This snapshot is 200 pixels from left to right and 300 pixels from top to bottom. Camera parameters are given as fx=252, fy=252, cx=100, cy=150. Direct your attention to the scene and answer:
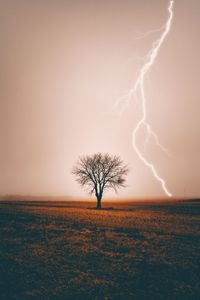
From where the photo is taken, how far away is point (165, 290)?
28.6 feet

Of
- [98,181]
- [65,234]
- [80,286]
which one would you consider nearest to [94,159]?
[98,181]

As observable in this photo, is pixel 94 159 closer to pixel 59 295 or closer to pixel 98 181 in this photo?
pixel 98 181

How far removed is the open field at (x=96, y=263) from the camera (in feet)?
27.8

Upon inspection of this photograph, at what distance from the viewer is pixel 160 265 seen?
10883 mm

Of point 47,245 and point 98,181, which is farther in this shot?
point 98,181

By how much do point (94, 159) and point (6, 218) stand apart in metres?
27.1

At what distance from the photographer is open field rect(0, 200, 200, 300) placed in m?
8.48

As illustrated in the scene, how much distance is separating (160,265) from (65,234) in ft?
22.1

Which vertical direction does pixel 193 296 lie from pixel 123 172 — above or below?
below

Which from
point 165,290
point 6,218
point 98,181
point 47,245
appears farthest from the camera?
point 98,181

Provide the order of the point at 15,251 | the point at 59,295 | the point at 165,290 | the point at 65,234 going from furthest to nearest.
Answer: the point at 65,234, the point at 15,251, the point at 165,290, the point at 59,295

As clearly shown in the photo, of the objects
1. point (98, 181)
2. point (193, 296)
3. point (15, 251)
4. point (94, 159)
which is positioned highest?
point (94, 159)

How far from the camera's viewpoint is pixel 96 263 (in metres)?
10.9

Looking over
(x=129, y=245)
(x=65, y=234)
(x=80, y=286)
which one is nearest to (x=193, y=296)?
(x=80, y=286)
